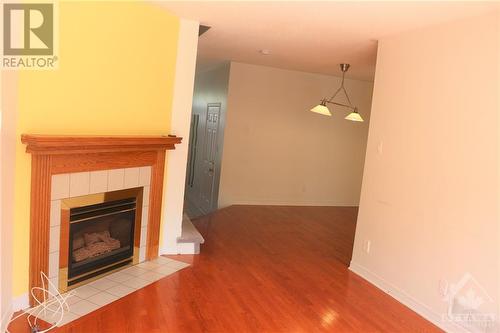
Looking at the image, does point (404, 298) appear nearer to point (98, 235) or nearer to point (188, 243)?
point (188, 243)

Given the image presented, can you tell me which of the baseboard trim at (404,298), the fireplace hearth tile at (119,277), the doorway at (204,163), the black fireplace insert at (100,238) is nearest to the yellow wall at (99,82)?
the black fireplace insert at (100,238)

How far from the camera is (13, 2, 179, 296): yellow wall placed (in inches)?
103

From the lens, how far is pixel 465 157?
292cm

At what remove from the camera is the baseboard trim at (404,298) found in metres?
2.98

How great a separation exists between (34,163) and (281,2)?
Result: 7.33 feet

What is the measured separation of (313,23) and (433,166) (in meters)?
1.69

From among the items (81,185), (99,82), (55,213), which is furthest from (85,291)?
(99,82)

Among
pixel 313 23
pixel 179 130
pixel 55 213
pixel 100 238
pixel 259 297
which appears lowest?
Answer: pixel 259 297

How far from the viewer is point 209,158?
7172 millimetres

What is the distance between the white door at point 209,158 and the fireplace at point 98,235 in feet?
10.6

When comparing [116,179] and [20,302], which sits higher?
[116,179]

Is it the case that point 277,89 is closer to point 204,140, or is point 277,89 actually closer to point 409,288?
point 204,140

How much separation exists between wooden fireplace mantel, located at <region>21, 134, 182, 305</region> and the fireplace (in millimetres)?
200

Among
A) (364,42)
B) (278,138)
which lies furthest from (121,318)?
(278,138)
